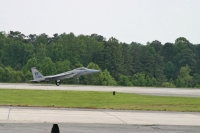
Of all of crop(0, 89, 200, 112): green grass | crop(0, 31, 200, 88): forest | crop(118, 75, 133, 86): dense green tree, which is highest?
crop(0, 31, 200, 88): forest

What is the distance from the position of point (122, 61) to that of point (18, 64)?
98.2ft

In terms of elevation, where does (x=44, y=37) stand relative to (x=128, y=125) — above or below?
above

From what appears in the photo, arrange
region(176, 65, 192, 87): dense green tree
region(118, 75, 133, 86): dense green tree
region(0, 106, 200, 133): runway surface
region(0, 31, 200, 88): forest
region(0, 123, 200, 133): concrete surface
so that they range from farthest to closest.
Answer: region(176, 65, 192, 87): dense green tree → region(0, 31, 200, 88): forest → region(118, 75, 133, 86): dense green tree → region(0, 106, 200, 133): runway surface → region(0, 123, 200, 133): concrete surface

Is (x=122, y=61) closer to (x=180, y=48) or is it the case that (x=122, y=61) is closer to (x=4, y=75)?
(x=180, y=48)

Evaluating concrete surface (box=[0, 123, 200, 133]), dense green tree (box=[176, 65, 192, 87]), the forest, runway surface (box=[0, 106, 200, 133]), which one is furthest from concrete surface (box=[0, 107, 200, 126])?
dense green tree (box=[176, 65, 192, 87])

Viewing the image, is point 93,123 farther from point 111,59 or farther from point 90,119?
point 111,59

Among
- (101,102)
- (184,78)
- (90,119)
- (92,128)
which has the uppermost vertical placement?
(184,78)

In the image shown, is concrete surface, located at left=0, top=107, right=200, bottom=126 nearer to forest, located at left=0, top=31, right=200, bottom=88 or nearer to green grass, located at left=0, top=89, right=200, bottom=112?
green grass, located at left=0, top=89, right=200, bottom=112

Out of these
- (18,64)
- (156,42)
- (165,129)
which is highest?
(156,42)

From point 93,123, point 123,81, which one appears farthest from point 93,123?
point 123,81

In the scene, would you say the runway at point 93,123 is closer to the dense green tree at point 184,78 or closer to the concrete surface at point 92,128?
the concrete surface at point 92,128

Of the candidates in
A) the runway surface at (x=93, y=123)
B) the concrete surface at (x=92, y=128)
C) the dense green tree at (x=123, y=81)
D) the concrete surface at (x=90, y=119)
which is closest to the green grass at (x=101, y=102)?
the concrete surface at (x=90, y=119)

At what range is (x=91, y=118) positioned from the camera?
19.0 m

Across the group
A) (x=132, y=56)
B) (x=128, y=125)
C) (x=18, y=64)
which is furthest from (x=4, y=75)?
(x=128, y=125)
